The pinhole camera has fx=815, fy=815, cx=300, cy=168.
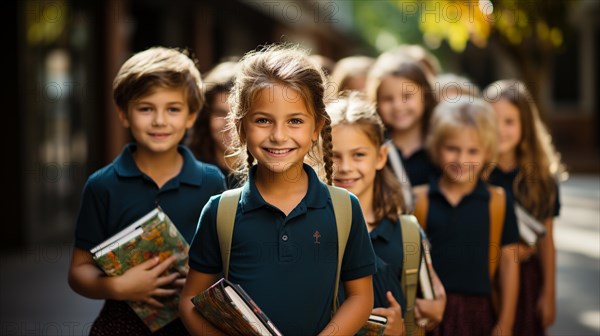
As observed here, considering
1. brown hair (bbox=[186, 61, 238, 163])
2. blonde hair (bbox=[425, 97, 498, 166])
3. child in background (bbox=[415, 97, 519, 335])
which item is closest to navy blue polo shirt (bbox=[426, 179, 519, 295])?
child in background (bbox=[415, 97, 519, 335])

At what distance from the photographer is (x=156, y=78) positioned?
3.19 m

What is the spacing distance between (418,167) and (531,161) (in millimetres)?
697

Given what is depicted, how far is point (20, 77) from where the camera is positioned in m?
9.03

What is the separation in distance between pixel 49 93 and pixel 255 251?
7.66 m

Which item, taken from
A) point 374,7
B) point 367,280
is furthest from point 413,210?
point 374,7

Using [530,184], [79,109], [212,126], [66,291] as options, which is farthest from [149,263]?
[79,109]

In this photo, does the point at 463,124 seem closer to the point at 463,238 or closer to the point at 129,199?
the point at 463,238

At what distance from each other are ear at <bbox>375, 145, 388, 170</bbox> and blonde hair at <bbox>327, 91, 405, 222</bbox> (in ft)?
0.07

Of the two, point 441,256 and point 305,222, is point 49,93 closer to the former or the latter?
point 441,256

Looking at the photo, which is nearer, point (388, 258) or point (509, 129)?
point (388, 258)

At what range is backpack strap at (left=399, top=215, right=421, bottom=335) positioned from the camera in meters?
3.26

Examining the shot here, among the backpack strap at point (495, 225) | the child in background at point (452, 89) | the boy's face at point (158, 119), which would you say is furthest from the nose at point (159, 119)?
the child in background at point (452, 89)

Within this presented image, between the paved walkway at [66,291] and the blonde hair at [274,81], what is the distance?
3.51 m

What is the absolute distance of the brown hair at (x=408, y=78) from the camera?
456cm
